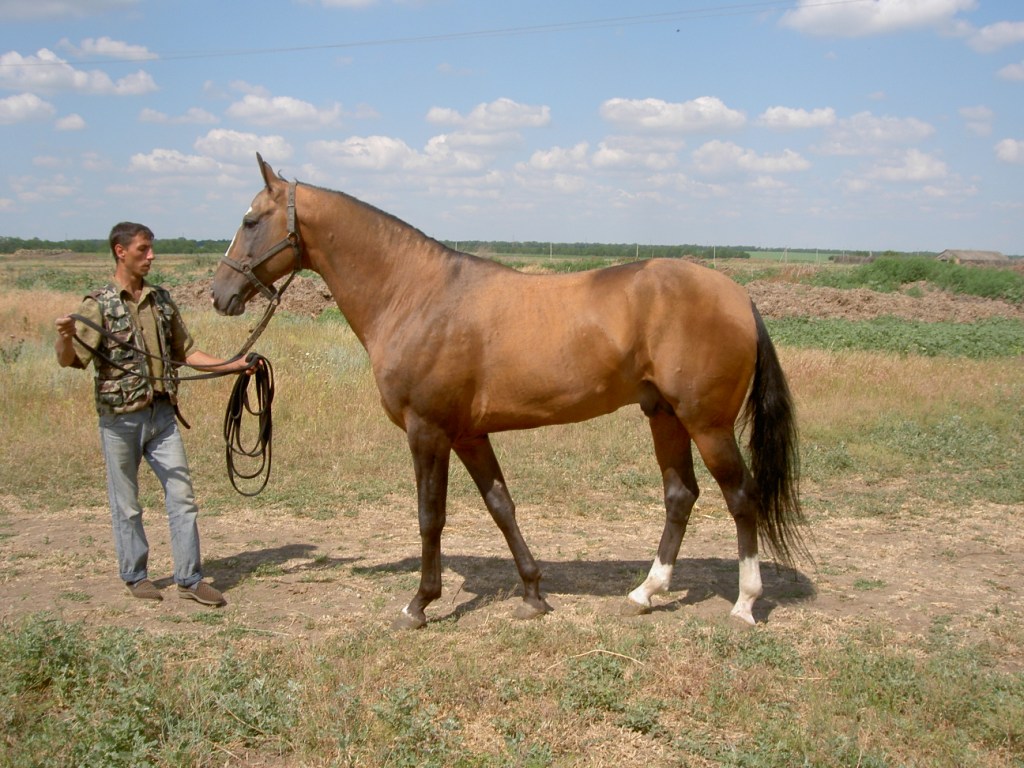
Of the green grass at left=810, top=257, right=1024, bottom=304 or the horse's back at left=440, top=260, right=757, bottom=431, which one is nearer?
the horse's back at left=440, top=260, right=757, bottom=431

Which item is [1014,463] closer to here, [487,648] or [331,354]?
[487,648]

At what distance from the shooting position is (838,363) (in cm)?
1209

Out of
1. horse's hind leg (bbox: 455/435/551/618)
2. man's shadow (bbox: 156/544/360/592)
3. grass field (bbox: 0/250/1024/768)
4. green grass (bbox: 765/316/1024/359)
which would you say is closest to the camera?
grass field (bbox: 0/250/1024/768)

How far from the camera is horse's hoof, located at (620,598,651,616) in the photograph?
15.7ft

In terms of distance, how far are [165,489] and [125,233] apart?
1.49 m

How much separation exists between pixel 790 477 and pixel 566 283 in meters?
1.75

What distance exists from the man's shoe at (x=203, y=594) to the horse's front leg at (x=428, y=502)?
43.3 inches

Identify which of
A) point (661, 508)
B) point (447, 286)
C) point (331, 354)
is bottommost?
point (661, 508)

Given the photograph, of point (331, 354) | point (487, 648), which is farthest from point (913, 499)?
point (331, 354)

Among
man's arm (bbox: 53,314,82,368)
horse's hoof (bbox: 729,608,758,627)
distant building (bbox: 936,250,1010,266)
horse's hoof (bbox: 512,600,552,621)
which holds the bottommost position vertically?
horse's hoof (bbox: 512,600,552,621)

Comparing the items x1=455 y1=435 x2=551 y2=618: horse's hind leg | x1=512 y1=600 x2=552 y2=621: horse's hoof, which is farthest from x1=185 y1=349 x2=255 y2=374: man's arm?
x1=512 y1=600 x2=552 y2=621: horse's hoof

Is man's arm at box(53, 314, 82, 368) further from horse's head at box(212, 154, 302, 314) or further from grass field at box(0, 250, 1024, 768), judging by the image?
grass field at box(0, 250, 1024, 768)

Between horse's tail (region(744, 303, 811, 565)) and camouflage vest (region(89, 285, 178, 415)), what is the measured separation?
11.4 ft

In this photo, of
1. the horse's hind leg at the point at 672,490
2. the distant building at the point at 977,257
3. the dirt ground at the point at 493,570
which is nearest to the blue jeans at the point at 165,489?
the dirt ground at the point at 493,570
